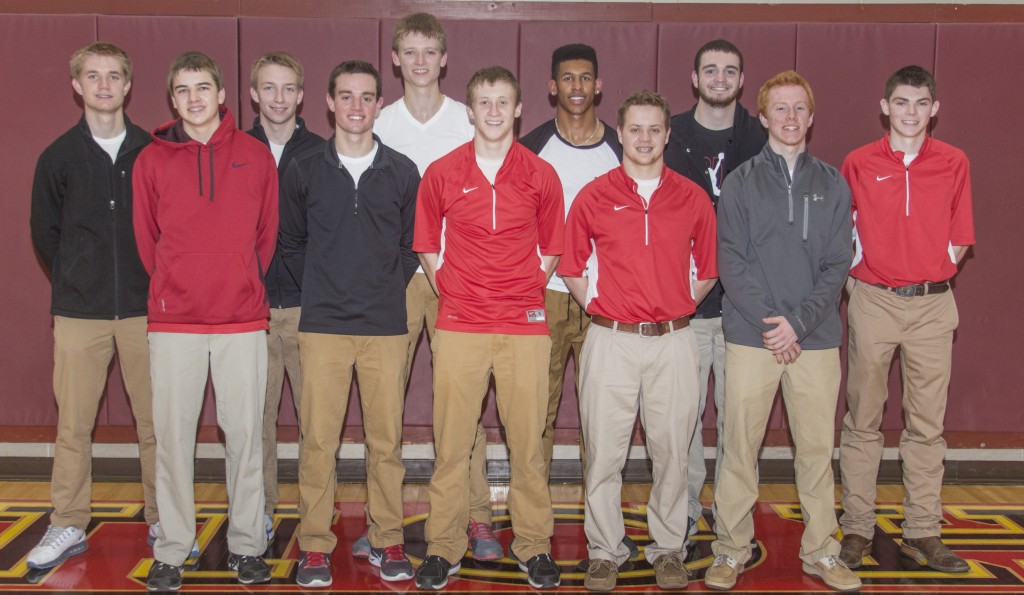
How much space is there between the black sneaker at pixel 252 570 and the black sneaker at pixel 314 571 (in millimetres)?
129

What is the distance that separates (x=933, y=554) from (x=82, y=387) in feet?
12.0

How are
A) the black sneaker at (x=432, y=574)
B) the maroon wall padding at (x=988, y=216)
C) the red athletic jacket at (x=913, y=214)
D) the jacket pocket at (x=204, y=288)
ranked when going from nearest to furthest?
the jacket pocket at (x=204, y=288)
the black sneaker at (x=432, y=574)
the red athletic jacket at (x=913, y=214)
the maroon wall padding at (x=988, y=216)

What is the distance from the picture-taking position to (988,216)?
4.95 meters

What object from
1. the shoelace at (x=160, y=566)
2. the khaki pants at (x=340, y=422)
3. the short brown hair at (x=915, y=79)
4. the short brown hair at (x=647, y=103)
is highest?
the short brown hair at (x=915, y=79)

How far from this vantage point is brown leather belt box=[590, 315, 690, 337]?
11.6ft

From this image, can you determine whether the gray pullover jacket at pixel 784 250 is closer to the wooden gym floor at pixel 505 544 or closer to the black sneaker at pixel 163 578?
the wooden gym floor at pixel 505 544

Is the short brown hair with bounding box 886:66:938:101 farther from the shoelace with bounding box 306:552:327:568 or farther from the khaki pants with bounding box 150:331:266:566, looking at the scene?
the shoelace with bounding box 306:552:327:568

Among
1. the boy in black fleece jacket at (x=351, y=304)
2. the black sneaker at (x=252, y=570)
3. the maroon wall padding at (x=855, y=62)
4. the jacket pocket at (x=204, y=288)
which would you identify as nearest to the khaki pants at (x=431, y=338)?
the boy in black fleece jacket at (x=351, y=304)

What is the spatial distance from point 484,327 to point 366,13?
2.20 meters

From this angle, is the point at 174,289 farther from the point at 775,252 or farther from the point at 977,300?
the point at 977,300

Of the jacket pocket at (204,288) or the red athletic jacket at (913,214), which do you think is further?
the red athletic jacket at (913,214)

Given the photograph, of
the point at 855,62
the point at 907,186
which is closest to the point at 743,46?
the point at 855,62

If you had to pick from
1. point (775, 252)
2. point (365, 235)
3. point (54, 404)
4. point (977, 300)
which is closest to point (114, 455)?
point (54, 404)

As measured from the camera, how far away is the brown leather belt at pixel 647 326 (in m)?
3.54
